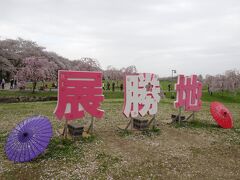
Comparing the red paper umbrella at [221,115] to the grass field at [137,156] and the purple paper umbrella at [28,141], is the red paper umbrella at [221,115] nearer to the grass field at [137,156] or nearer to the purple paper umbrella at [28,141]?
the grass field at [137,156]

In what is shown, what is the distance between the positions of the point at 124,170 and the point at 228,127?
31.4ft

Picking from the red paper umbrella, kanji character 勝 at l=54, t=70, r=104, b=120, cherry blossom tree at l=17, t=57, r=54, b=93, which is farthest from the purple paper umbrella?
cherry blossom tree at l=17, t=57, r=54, b=93

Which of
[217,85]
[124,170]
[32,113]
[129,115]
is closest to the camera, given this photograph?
[124,170]

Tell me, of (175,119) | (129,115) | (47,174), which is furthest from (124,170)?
(175,119)

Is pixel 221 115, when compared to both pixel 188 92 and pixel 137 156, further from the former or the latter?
pixel 137 156

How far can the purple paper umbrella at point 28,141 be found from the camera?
8.77 metres

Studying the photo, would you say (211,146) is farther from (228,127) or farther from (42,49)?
(42,49)

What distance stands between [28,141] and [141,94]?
666 centimetres

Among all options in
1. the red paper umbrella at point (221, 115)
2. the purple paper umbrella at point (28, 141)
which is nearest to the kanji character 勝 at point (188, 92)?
the red paper umbrella at point (221, 115)

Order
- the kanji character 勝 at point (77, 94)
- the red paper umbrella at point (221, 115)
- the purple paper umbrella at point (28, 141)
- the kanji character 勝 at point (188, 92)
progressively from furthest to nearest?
the kanji character 勝 at point (188, 92), the red paper umbrella at point (221, 115), the kanji character 勝 at point (77, 94), the purple paper umbrella at point (28, 141)

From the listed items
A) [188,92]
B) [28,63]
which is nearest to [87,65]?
[28,63]

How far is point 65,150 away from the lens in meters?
10.2

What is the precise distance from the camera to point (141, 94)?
13539 mm

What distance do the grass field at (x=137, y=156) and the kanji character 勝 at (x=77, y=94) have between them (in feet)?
4.37
